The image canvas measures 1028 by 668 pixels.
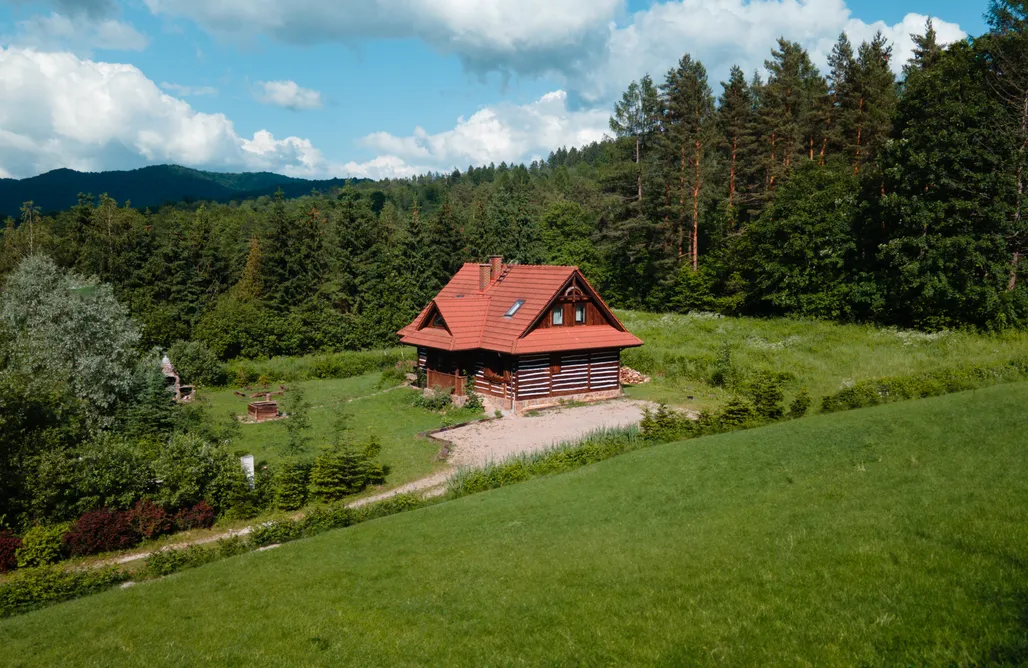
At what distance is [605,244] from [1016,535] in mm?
53803

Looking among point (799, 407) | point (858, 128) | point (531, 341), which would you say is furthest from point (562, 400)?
point (858, 128)

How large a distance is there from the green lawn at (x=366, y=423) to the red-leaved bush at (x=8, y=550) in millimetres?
8533

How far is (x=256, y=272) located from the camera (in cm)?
5912

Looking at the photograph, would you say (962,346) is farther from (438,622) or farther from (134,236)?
(134,236)

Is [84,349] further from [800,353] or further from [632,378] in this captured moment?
[800,353]

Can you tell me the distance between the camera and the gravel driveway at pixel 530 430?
82.3ft

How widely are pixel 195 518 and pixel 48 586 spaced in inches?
171

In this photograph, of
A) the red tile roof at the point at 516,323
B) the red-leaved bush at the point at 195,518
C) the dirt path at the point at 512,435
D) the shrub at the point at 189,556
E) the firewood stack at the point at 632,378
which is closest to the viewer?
the shrub at the point at 189,556

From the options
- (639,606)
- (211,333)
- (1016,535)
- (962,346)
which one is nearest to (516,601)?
(639,606)

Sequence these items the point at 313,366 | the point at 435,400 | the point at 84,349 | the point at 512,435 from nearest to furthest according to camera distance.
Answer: the point at 84,349, the point at 512,435, the point at 435,400, the point at 313,366

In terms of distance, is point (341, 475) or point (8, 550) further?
point (341, 475)

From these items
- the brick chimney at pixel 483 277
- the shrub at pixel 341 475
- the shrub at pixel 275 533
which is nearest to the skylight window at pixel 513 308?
the brick chimney at pixel 483 277

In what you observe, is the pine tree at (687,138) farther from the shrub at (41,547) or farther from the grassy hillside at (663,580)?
the shrub at (41,547)

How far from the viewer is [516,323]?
33344 mm
